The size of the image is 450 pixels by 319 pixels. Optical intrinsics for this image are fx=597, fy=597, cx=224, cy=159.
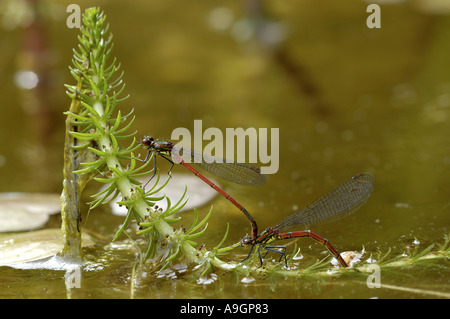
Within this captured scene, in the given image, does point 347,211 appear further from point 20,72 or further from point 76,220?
point 20,72

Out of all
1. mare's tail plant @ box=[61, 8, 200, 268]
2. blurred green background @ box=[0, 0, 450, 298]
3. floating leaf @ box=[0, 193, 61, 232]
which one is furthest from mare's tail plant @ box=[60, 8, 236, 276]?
floating leaf @ box=[0, 193, 61, 232]

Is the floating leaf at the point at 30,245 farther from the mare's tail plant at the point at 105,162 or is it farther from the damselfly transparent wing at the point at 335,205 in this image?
the damselfly transparent wing at the point at 335,205

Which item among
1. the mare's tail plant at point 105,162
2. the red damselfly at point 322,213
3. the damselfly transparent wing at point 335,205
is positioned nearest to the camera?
the mare's tail plant at point 105,162

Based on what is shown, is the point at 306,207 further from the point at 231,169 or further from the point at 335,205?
the point at 231,169

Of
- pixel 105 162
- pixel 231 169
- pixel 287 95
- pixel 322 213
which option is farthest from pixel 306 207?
pixel 287 95

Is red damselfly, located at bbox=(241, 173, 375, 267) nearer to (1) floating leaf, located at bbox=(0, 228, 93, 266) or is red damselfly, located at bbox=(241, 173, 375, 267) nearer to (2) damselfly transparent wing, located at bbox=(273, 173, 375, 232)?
(2) damselfly transparent wing, located at bbox=(273, 173, 375, 232)

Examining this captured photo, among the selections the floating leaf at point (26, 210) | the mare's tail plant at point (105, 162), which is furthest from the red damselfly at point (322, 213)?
the floating leaf at point (26, 210)
